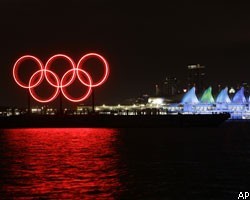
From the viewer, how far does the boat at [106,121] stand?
102 meters

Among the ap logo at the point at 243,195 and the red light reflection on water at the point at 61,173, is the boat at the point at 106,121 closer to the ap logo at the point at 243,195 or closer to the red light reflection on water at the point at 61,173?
the red light reflection on water at the point at 61,173

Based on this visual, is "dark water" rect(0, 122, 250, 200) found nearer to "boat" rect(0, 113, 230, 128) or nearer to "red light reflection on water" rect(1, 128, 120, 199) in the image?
"red light reflection on water" rect(1, 128, 120, 199)

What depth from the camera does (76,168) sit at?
34969 millimetres

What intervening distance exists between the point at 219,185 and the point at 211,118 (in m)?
77.8

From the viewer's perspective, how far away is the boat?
101875 mm

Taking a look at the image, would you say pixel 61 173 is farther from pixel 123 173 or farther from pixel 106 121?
pixel 106 121

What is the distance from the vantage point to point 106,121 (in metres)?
103

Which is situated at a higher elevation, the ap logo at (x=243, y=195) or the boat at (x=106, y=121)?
the boat at (x=106, y=121)

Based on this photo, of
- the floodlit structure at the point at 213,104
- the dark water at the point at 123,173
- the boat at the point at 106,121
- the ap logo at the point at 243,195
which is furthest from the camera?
the floodlit structure at the point at 213,104

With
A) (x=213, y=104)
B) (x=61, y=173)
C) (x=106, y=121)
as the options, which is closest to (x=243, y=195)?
(x=61, y=173)

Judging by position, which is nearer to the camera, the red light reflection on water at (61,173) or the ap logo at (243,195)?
the ap logo at (243,195)

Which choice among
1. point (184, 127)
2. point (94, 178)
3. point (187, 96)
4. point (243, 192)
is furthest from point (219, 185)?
point (187, 96)

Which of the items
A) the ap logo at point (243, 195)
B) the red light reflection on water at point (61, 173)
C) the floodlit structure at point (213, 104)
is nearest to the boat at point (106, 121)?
the red light reflection on water at point (61, 173)

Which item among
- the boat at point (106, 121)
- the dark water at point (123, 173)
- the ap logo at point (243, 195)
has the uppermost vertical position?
the boat at point (106, 121)
